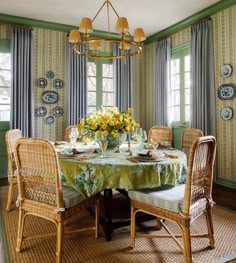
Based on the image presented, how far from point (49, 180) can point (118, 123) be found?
34.0 inches

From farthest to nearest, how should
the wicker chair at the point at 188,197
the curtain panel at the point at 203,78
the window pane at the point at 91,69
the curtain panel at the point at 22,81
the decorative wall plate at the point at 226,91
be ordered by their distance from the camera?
the window pane at the point at 91,69
the curtain panel at the point at 22,81
the curtain panel at the point at 203,78
the decorative wall plate at the point at 226,91
the wicker chair at the point at 188,197

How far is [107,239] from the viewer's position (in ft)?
7.88

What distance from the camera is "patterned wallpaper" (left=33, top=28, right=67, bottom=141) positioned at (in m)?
4.95

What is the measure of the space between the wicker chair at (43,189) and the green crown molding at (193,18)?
3737 mm

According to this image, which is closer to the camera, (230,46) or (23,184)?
(23,184)

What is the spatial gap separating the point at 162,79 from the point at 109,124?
3.29 meters

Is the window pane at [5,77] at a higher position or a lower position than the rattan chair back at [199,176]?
higher

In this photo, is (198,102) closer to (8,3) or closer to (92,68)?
(92,68)

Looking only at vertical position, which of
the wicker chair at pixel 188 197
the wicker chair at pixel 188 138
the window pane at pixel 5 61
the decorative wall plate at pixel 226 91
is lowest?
the wicker chair at pixel 188 197

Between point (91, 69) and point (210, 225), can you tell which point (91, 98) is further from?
point (210, 225)

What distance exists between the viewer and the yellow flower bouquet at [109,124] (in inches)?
96.7

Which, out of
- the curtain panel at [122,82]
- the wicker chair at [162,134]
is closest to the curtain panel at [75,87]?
the curtain panel at [122,82]

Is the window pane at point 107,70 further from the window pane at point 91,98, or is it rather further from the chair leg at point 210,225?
the chair leg at point 210,225

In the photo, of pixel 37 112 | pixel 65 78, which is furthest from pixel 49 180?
pixel 65 78
